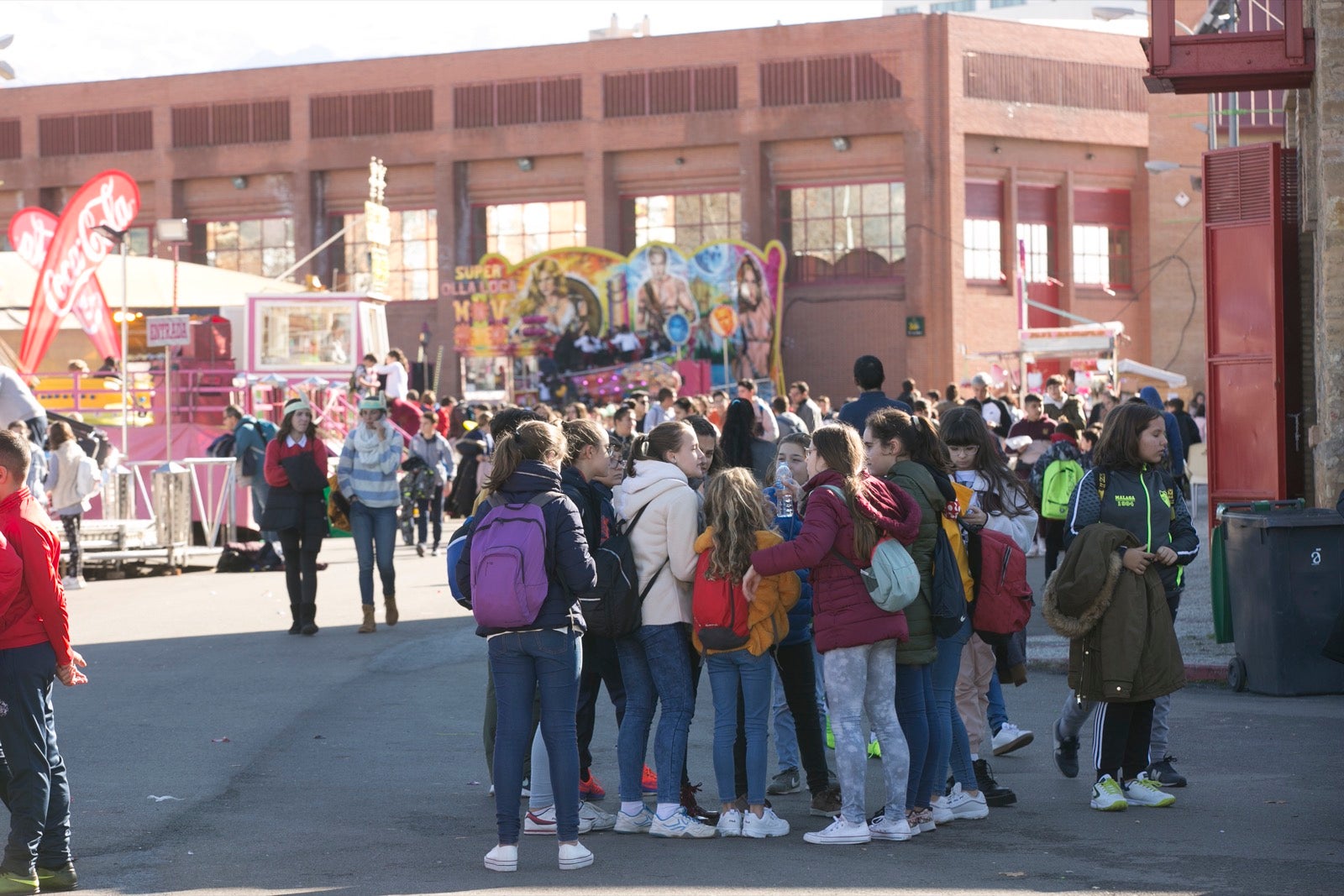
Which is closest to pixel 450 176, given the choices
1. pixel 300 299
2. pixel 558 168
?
pixel 558 168

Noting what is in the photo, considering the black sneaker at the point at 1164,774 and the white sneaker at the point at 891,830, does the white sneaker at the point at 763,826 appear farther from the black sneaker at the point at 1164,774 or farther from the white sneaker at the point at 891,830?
the black sneaker at the point at 1164,774

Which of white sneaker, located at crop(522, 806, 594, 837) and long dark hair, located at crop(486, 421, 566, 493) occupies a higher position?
long dark hair, located at crop(486, 421, 566, 493)

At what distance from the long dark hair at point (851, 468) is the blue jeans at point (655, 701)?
89 cm

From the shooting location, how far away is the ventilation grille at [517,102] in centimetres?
4744

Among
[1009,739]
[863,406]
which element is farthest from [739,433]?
[1009,739]

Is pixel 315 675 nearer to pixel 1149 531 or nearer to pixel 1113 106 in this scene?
pixel 1149 531

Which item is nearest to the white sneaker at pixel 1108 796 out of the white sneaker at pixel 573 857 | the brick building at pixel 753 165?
the white sneaker at pixel 573 857

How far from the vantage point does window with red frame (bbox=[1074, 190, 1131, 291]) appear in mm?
47750

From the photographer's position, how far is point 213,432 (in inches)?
1043

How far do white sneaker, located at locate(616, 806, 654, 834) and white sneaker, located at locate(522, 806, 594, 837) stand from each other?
124 millimetres

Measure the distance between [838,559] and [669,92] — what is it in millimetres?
40948

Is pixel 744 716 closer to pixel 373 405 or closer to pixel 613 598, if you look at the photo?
pixel 613 598

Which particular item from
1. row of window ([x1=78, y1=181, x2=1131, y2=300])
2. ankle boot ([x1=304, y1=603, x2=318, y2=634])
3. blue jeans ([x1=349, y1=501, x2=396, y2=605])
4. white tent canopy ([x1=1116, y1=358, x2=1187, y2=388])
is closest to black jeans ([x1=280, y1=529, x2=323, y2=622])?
ankle boot ([x1=304, y1=603, x2=318, y2=634])

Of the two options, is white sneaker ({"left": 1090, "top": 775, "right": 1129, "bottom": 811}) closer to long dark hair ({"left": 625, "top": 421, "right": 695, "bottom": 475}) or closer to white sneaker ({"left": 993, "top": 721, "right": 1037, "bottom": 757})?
white sneaker ({"left": 993, "top": 721, "right": 1037, "bottom": 757})
